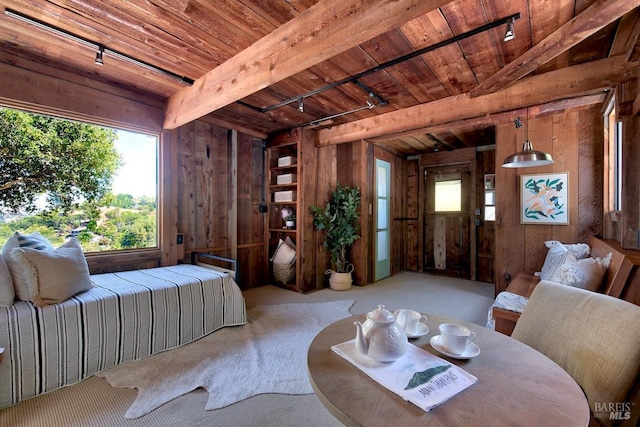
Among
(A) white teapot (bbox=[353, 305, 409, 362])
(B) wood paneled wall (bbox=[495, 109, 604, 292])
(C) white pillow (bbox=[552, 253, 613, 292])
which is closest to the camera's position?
(A) white teapot (bbox=[353, 305, 409, 362])

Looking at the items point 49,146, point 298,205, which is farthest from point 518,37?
point 49,146

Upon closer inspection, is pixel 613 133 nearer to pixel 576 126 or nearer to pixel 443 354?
pixel 576 126

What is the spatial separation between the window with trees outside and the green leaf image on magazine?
329 centimetres

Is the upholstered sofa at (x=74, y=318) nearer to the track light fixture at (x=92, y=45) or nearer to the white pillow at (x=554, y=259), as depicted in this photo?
the track light fixture at (x=92, y=45)

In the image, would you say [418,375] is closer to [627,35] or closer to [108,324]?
[108,324]

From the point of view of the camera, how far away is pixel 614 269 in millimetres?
1991

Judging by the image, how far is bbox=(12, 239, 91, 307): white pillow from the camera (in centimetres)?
189

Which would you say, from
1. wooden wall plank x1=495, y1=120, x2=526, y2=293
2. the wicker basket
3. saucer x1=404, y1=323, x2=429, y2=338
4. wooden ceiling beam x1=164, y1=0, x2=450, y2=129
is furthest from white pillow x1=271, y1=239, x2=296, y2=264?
saucer x1=404, y1=323, x2=429, y2=338

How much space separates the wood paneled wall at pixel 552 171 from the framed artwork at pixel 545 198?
0.05 m

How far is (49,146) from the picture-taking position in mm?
2621

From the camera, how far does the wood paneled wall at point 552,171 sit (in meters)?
3.08

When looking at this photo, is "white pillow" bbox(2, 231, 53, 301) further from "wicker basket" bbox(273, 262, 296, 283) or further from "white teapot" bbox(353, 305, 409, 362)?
"wicker basket" bbox(273, 262, 296, 283)

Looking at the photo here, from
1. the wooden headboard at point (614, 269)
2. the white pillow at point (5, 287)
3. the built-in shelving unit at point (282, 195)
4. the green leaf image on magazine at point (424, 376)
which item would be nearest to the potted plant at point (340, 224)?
the built-in shelving unit at point (282, 195)

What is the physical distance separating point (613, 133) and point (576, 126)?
445 mm
